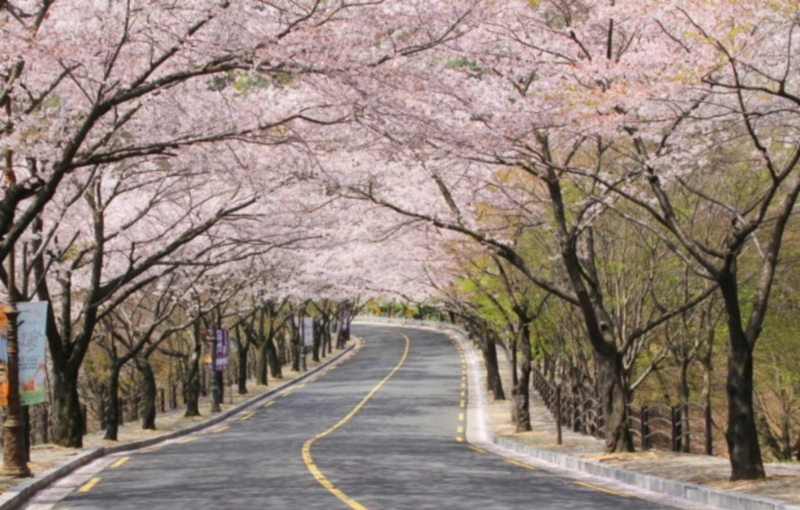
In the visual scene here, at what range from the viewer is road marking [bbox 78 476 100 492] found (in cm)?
1494

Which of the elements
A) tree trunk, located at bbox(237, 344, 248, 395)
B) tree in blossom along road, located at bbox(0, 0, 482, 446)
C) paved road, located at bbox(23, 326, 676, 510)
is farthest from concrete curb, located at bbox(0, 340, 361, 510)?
tree in blossom along road, located at bbox(0, 0, 482, 446)

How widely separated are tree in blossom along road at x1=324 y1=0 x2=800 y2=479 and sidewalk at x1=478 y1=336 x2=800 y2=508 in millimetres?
559

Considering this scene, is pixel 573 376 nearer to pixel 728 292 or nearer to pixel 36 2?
pixel 728 292

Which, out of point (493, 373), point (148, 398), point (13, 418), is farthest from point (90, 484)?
point (493, 373)

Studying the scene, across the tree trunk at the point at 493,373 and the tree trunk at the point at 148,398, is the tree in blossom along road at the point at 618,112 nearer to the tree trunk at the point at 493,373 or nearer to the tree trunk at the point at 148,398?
the tree trunk at the point at 148,398

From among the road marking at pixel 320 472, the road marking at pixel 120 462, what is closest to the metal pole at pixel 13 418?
the road marking at pixel 120 462

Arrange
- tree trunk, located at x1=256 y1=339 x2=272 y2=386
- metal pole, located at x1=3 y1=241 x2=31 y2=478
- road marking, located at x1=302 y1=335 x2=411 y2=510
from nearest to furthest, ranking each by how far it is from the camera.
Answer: road marking, located at x1=302 y1=335 x2=411 y2=510, metal pole, located at x1=3 y1=241 x2=31 y2=478, tree trunk, located at x1=256 y1=339 x2=272 y2=386

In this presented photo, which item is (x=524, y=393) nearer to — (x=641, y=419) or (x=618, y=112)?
(x=641, y=419)

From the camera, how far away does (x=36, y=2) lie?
15.2 metres

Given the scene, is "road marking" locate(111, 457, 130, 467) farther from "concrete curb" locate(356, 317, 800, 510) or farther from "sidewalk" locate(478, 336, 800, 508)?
"sidewalk" locate(478, 336, 800, 508)

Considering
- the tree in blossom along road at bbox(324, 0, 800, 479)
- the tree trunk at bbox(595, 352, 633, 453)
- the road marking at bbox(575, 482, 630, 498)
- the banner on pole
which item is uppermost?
the tree in blossom along road at bbox(324, 0, 800, 479)

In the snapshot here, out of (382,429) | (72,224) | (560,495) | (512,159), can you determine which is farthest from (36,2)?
(382,429)

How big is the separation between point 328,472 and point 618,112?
780cm

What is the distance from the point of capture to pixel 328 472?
16.9 m
